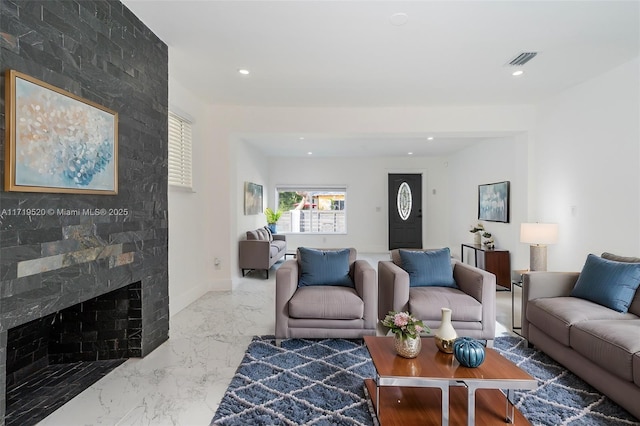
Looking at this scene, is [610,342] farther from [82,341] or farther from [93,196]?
[82,341]

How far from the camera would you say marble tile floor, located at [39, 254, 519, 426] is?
2.02 metres

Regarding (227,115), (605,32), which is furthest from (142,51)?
(605,32)

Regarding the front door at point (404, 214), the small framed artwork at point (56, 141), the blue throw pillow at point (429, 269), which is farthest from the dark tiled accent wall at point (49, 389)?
the front door at point (404, 214)

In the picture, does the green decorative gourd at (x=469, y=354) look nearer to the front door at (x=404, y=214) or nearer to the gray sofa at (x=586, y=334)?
the gray sofa at (x=586, y=334)

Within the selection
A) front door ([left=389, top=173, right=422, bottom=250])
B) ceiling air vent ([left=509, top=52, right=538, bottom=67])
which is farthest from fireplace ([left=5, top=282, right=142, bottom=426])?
front door ([left=389, top=173, right=422, bottom=250])

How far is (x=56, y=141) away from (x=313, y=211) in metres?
7.46

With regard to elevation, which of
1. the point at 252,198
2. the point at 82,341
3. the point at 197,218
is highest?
the point at 252,198

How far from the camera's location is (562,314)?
2.55 meters

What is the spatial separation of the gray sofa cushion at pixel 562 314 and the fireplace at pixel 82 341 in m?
3.31

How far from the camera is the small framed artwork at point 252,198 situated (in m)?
6.14

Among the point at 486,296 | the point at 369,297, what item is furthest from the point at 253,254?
the point at 486,296

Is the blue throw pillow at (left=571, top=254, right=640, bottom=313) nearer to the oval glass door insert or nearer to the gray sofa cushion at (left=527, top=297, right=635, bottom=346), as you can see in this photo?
the gray sofa cushion at (left=527, top=297, right=635, bottom=346)

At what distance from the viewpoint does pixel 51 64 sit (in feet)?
6.17

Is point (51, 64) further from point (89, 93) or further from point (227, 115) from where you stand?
point (227, 115)
